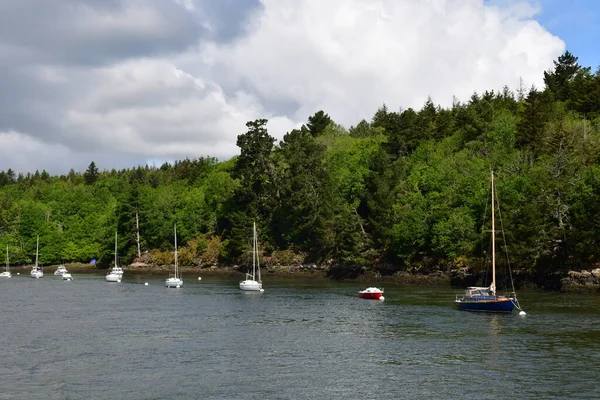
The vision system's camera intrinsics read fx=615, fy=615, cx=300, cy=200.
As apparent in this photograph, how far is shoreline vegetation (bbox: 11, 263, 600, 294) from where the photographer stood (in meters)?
98.2

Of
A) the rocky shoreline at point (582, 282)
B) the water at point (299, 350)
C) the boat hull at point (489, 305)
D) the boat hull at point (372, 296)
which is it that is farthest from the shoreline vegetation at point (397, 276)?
the boat hull at point (489, 305)

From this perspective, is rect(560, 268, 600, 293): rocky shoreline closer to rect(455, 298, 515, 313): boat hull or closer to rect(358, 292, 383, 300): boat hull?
rect(455, 298, 515, 313): boat hull

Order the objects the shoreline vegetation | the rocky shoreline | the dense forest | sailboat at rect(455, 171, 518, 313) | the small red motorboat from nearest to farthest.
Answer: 1. sailboat at rect(455, 171, 518, 313)
2. the small red motorboat
3. the rocky shoreline
4. the shoreline vegetation
5. the dense forest

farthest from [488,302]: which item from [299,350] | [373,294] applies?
[299,350]

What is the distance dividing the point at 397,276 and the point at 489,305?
56842 mm

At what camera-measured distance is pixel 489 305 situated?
2975 inches

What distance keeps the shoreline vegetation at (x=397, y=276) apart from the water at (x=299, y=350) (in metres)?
7.98

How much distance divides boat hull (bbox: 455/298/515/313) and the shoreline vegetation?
28.8 metres

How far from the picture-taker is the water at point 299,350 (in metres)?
39.3

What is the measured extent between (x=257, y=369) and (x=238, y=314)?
33.6 metres

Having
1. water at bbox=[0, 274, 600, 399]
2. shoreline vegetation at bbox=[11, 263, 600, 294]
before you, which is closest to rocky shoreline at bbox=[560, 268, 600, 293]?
shoreline vegetation at bbox=[11, 263, 600, 294]

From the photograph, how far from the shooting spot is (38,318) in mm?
74125

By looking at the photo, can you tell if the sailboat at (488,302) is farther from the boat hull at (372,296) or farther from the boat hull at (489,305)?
the boat hull at (372,296)

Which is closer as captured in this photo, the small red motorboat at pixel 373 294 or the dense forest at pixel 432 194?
the small red motorboat at pixel 373 294
